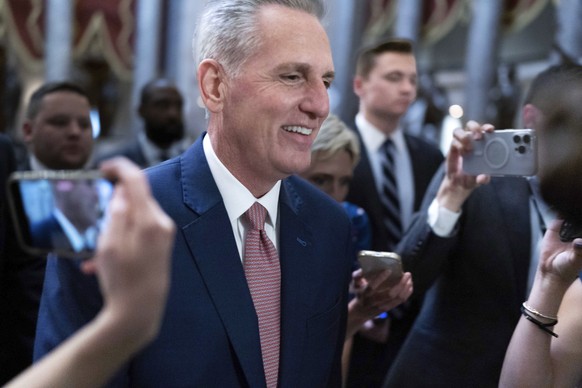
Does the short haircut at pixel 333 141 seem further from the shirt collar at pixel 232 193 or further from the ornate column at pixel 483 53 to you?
the ornate column at pixel 483 53

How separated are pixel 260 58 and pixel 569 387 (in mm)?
890

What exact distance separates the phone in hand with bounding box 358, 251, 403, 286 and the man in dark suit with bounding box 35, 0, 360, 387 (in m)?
0.12

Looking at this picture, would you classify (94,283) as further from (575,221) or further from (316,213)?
(575,221)

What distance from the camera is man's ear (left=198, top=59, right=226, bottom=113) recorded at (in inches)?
64.1

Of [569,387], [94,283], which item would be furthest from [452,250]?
[94,283]

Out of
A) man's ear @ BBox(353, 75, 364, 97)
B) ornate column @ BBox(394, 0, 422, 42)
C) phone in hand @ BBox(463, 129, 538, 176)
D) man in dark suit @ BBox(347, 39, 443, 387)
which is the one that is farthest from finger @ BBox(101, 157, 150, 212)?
ornate column @ BBox(394, 0, 422, 42)

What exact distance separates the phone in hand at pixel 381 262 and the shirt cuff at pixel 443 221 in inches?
20.3

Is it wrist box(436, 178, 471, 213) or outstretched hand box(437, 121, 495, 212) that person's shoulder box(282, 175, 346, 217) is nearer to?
outstretched hand box(437, 121, 495, 212)

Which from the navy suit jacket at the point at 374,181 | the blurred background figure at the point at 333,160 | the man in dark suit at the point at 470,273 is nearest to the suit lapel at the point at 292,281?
the man in dark suit at the point at 470,273

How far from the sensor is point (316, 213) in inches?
69.7

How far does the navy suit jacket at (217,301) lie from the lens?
1.42m

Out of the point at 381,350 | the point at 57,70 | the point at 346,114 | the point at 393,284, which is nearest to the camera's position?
the point at 393,284

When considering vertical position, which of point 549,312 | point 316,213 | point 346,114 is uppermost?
point 316,213

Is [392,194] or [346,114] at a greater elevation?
[392,194]
